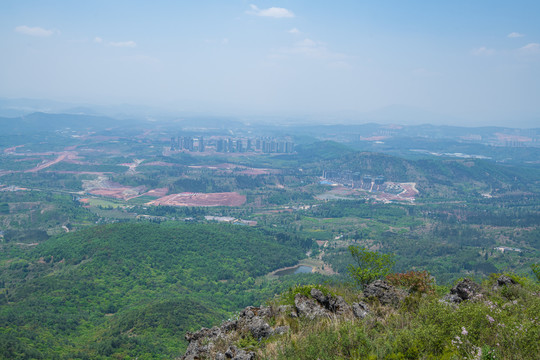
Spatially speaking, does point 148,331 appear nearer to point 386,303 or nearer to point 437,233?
point 386,303

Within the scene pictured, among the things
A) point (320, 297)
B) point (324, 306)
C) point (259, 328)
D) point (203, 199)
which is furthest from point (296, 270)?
point (203, 199)

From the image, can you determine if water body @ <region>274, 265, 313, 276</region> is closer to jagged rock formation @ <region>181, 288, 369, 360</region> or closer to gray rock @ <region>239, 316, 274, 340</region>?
jagged rock formation @ <region>181, 288, 369, 360</region>

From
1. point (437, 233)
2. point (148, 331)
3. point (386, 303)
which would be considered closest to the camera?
point (386, 303)

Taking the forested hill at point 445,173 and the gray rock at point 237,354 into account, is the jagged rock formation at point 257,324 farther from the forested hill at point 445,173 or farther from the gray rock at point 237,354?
the forested hill at point 445,173

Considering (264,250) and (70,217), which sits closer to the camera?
(264,250)

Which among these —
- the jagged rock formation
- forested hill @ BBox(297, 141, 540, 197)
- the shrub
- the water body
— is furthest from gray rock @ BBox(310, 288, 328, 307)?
forested hill @ BBox(297, 141, 540, 197)

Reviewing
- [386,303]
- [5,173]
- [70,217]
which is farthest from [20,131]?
[386,303]
